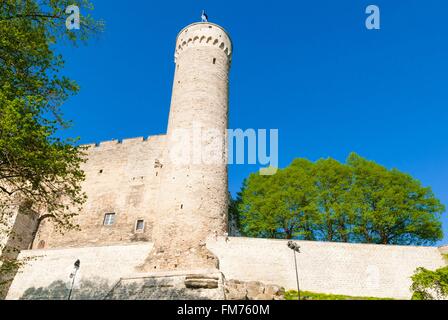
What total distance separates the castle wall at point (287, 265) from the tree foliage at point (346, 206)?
460 centimetres

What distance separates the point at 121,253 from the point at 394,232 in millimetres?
17051

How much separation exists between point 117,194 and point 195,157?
7.50 m

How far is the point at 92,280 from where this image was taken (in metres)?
17.4

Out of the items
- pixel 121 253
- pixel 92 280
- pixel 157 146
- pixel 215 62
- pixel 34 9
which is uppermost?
pixel 215 62

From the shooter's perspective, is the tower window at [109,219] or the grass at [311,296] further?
the tower window at [109,219]

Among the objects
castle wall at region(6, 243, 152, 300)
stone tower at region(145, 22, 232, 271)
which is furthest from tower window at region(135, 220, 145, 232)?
stone tower at region(145, 22, 232, 271)

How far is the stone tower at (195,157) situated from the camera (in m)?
17.0

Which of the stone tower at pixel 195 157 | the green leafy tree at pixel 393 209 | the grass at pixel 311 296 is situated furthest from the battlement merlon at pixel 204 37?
the grass at pixel 311 296

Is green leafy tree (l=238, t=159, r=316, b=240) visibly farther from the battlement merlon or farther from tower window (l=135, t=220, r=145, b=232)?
the battlement merlon

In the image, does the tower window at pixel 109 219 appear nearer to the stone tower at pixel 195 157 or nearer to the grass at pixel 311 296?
the stone tower at pixel 195 157
